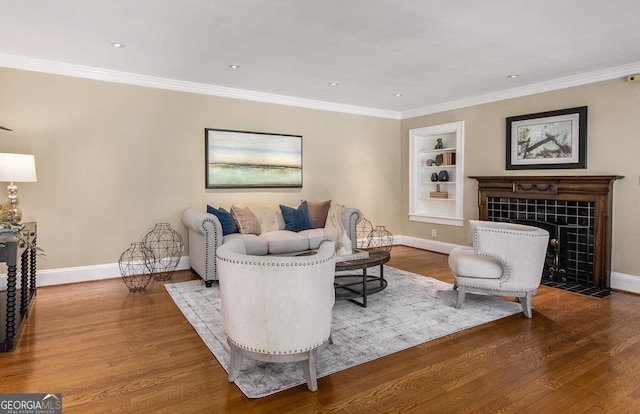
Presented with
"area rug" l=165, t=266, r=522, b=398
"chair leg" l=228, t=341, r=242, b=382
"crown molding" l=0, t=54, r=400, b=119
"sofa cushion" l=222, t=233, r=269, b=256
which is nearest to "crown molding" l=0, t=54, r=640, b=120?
"crown molding" l=0, t=54, r=400, b=119

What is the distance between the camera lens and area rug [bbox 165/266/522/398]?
2467 millimetres

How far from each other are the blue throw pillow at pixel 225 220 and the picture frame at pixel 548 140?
13.2 feet

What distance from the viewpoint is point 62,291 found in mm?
4250

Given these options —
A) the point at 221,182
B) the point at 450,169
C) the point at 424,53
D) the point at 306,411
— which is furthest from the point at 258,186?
the point at 306,411

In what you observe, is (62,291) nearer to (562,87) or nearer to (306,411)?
(306,411)

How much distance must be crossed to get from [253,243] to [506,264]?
2819 millimetres

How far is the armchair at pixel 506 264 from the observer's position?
3.44 meters

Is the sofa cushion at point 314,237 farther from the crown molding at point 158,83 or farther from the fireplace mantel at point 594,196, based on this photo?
the fireplace mantel at point 594,196

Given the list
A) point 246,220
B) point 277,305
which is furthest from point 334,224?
point 277,305

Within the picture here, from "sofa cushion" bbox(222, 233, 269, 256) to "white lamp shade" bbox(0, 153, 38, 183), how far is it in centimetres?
206

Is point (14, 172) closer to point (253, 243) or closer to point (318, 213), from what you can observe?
point (253, 243)

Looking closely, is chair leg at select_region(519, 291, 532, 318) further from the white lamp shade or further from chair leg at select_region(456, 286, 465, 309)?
the white lamp shade

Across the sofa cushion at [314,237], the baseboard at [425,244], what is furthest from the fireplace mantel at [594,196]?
the sofa cushion at [314,237]

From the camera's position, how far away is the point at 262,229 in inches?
208
